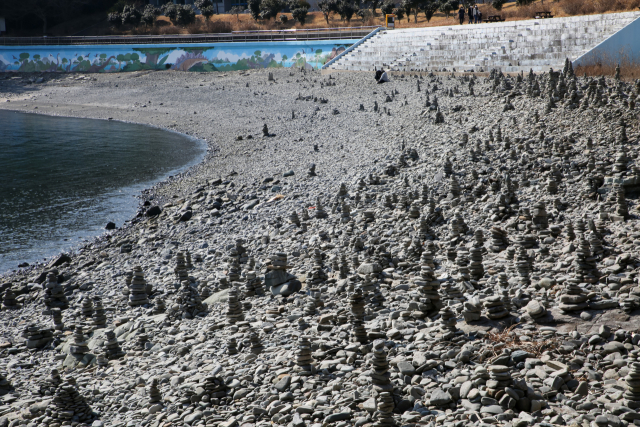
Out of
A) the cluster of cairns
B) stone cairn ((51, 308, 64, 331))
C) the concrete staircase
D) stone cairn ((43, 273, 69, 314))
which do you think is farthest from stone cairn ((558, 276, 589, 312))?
the concrete staircase

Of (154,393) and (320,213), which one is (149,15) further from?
(154,393)

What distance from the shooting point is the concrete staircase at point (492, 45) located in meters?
32.7

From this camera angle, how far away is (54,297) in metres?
13.1

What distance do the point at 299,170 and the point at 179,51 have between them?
5018cm

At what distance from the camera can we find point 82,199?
2391 centimetres

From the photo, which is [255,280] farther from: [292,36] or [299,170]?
[292,36]

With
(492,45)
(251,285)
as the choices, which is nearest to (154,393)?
(251,285)

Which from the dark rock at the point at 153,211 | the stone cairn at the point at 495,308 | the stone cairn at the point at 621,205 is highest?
the stone cairn at the point at 621,205

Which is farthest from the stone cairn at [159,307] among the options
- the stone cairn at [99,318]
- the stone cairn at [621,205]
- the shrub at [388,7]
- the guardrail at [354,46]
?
the shrub at [388,7]

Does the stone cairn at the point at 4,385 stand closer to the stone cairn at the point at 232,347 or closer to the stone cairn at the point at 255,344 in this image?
the stone cairn at the point at 232,347

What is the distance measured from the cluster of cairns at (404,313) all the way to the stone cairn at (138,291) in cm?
5

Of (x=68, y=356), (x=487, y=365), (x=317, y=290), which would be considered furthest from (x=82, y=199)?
(x=487, y=365)

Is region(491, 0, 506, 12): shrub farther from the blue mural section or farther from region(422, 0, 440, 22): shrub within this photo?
the blue mural section

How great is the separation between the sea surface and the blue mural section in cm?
2110
